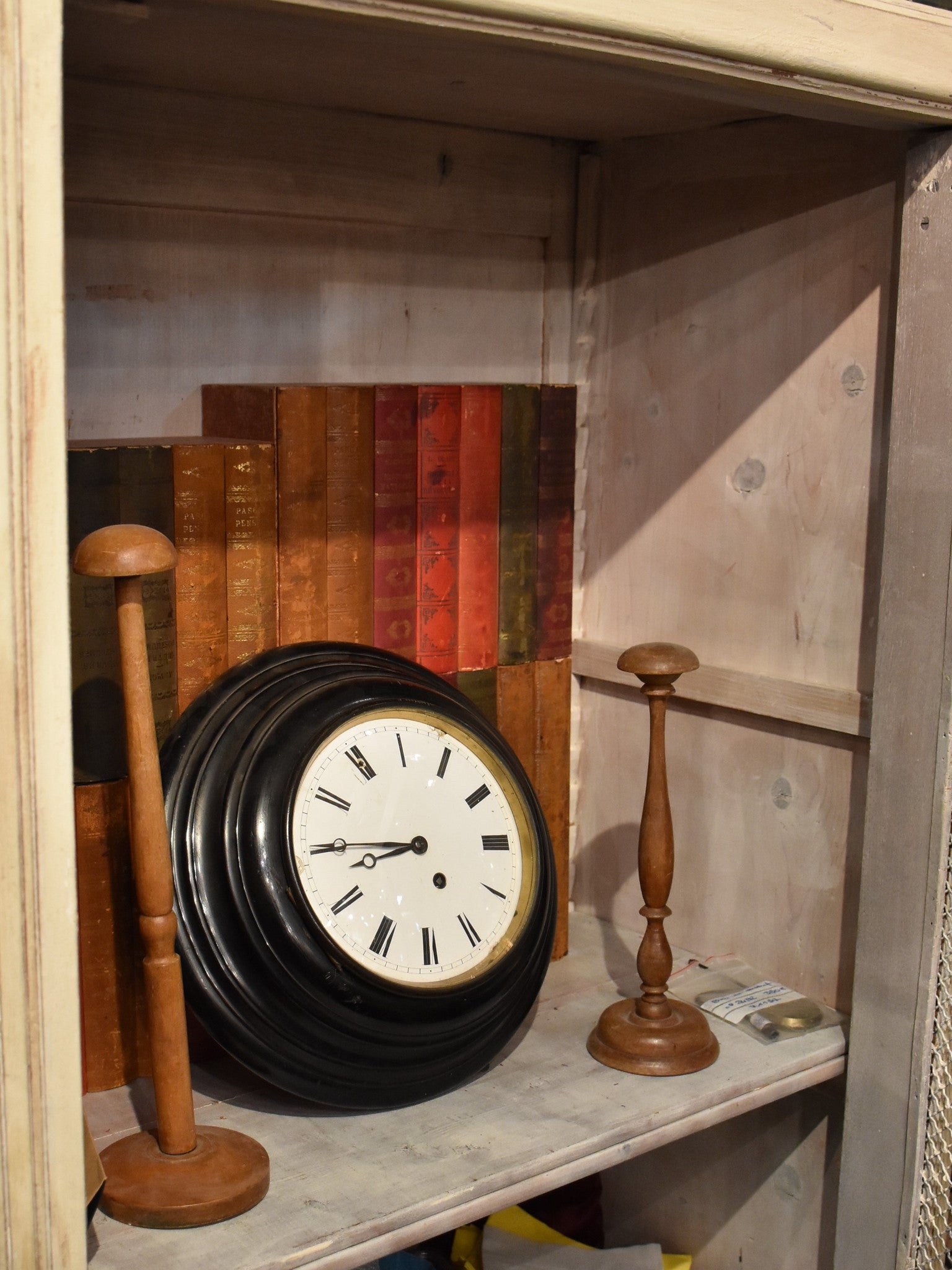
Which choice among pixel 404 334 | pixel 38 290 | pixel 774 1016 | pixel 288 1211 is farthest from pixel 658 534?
pixel 38 290

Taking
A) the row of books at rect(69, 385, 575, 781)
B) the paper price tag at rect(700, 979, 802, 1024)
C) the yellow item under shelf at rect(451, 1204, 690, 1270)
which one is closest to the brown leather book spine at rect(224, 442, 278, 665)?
the row of books at rect(69, 385, 575, 781)

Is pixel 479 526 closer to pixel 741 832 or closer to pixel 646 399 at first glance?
pixel 646 399

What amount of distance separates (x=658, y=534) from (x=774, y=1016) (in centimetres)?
52

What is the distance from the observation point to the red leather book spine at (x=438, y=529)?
4.09ft

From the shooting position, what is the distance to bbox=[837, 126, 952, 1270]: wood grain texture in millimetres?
1105

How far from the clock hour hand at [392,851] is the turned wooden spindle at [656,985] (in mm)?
218

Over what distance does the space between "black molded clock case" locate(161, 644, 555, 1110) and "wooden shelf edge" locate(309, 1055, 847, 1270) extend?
0.12 meters

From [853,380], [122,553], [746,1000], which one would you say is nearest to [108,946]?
[122,553]

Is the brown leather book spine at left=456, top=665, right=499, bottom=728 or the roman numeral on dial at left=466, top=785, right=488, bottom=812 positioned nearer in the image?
the roman numeral on dial at left=466, top=785, right=488, bottom=812

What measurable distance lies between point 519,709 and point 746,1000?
1.23 ft

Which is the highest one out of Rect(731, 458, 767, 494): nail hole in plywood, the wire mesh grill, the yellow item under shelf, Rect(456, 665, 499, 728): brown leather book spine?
Rect(731, 458, 767, 494): nail hole in plywood

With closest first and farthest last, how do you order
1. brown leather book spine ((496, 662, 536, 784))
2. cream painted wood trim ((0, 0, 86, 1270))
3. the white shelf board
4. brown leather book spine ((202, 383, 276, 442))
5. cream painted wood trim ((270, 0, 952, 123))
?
1. cream painted wood trim ((0, 0, 86, 1270))
2. cream painted wood trim ((270, 0, 952, 123))
3. the white shelf board
4. brown leather book spine ((202, 383, 276, 442))
5. brown leather book spine ((496, 662, 536, 784))

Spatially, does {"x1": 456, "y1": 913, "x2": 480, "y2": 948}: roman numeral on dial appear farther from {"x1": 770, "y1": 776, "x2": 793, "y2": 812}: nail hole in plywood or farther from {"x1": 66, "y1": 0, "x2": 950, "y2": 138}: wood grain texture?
{"x1": 66, "y1": 0, "x2": 950, "y2": 138}: wood grain texture

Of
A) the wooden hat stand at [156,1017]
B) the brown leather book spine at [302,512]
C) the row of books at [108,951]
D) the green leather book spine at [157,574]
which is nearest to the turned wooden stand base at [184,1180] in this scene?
the wooden hat stand at [156,1017]
